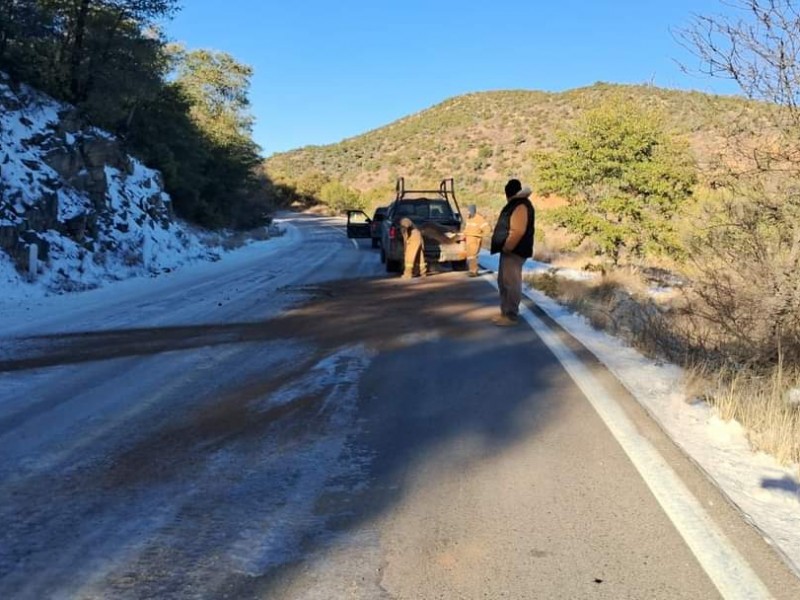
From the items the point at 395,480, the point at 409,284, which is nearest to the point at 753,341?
the point at 395,480

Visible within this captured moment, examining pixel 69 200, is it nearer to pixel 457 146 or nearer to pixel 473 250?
pixel 473 250

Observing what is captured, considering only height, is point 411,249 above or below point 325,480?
above

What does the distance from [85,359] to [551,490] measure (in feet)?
17.2

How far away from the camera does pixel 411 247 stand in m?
16.2

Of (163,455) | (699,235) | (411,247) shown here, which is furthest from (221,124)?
(163,455)

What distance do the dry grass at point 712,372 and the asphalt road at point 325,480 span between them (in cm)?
68

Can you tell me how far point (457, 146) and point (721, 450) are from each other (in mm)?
76609

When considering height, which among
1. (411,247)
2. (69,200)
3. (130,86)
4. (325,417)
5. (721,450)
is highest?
(130,86)

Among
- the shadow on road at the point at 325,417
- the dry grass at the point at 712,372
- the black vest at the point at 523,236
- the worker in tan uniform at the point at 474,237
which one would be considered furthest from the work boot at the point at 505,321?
the worker in tan uniform at the point at 474,237

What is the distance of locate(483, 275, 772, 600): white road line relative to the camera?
125 inches

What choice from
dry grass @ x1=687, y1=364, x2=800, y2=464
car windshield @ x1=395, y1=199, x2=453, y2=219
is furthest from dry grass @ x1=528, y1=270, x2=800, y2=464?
car windshield @ x1=395, y1=199, x2=453, y2=219

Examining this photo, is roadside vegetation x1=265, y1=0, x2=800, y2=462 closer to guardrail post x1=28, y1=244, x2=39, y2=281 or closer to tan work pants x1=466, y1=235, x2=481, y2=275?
tan work pants x1=466, y1=235, x2=481, y2=275

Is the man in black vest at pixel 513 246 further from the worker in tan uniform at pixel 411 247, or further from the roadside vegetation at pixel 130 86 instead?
the roadside vegetation at pixel 130 86

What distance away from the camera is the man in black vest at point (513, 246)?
387 inches
